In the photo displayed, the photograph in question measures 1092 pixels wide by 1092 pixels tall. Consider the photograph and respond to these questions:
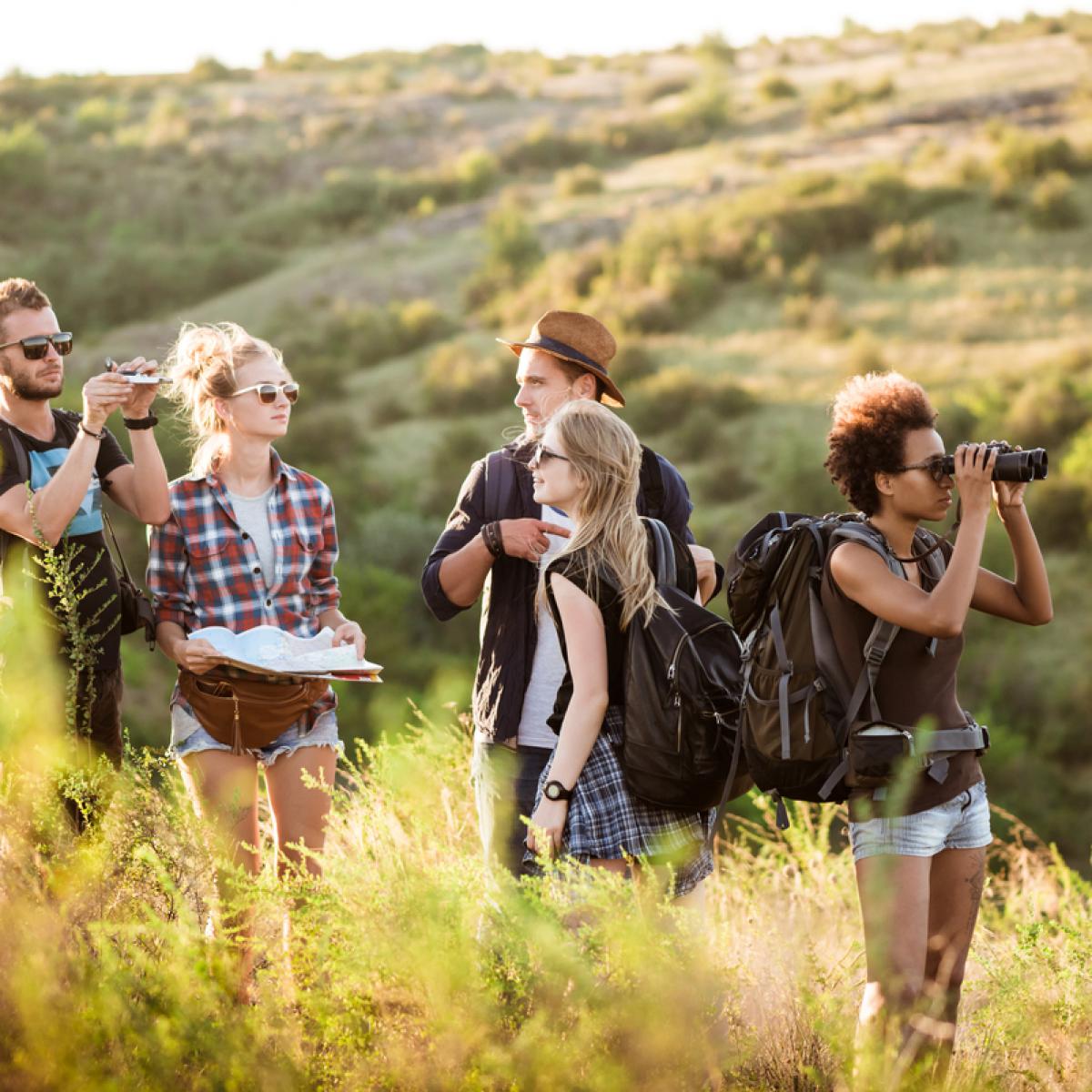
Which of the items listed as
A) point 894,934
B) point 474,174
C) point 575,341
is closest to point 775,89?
point 474,174

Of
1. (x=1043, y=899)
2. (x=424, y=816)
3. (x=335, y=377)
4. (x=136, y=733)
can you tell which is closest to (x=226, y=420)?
(x=424, y=816)

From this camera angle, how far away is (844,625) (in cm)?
313

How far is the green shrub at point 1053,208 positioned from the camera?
93.4ft

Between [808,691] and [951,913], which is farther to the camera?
[951,913]

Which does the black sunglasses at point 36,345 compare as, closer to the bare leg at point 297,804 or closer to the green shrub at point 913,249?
the bare leg at point 297,804

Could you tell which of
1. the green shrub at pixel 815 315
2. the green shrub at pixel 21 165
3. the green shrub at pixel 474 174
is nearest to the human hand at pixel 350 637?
the green shrub at pixel 815 315

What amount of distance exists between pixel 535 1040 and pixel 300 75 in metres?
60.3

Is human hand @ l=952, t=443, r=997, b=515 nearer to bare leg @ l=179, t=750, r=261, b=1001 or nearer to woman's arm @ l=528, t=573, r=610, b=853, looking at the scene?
woman's arm @ l=528, t=573, r=610, b=853

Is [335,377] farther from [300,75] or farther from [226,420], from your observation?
[300,75]

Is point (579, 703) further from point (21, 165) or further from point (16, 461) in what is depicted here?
point (21, 165)

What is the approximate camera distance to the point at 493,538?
369 centimetres

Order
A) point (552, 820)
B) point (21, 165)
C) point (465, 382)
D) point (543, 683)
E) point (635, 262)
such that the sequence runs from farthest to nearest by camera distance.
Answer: point (21, 165), point (635, 262), point (465, 382), point (543, 683), point (552, 820)

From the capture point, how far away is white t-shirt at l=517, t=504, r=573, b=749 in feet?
12.1

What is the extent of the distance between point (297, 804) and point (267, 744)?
188mm
